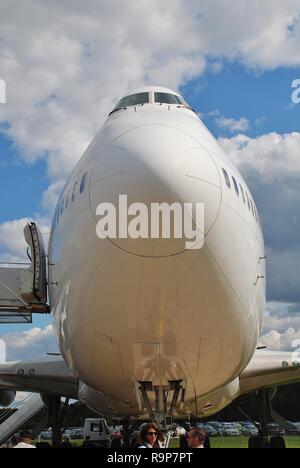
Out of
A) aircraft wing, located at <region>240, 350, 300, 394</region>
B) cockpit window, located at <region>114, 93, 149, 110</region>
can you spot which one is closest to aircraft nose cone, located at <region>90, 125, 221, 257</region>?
cockpit window, located at <region>114, 93, 149, 110</region>

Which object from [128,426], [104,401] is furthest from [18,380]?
[104,401]

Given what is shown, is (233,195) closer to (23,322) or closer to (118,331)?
(118,331)

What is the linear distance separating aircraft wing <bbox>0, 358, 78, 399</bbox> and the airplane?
5.87m

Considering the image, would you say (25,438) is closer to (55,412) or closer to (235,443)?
(55,412)

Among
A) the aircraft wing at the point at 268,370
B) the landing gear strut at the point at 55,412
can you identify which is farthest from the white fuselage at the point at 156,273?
the landing gear strut at the point at 55,412

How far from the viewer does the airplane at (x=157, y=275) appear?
21.7 feet

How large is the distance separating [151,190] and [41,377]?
997 centimetres

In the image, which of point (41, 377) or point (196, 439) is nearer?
point (196, 439)

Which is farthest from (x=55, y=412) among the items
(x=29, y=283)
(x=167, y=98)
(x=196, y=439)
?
(x=196, y=439)

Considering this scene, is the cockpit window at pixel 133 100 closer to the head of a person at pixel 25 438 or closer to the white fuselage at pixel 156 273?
the white fuselage at pixel 156 273

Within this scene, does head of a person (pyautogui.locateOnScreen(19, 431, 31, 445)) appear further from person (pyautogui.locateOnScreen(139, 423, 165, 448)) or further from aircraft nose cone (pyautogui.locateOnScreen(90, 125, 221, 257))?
aircraft nose cone (pyautogui.locateOnScreen(90, 125, 221, 257))

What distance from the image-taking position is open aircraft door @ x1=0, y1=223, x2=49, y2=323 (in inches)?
475

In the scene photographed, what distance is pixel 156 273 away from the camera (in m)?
6.59

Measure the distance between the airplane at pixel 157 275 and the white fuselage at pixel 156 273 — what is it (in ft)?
0.05
